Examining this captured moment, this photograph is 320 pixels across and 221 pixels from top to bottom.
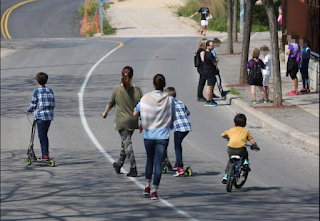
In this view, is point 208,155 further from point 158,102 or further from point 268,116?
point 158,102

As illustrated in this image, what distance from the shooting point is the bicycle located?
8.57m

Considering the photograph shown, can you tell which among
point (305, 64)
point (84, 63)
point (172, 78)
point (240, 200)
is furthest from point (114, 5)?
point (240, 200)

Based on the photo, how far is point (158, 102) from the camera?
794 cm

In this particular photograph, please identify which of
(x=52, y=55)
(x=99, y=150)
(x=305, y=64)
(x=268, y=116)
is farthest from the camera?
(x=52, y=55)

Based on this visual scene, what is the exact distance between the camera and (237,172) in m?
8.92

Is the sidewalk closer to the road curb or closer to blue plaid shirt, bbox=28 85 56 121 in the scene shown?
the road curb

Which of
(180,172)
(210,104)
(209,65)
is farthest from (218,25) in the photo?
(180,172)

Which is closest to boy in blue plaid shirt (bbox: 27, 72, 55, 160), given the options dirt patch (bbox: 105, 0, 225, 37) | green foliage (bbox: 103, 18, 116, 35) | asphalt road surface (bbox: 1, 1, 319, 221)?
asphalt road surface (bbox: 1, 1, 319, 221)

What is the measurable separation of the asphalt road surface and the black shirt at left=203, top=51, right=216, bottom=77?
3.43 ft

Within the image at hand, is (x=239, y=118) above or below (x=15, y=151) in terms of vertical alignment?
above

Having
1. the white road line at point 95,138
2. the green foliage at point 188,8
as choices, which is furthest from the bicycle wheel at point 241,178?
the green foliage at point 188,8

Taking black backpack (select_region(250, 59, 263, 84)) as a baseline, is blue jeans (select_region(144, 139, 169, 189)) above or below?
below

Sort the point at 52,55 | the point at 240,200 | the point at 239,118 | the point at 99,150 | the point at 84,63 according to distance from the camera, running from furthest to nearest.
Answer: the point at 52,55
the point at 84,63
the point at 99,150
the point at 240,200
the point at 239,118

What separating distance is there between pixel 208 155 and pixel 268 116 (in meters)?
3.48
